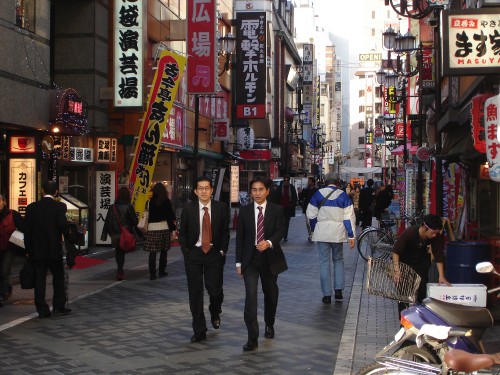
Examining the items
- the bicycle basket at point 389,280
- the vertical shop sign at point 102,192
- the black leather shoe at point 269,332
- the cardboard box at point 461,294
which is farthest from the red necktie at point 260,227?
the vertical shop sign at point 102,192

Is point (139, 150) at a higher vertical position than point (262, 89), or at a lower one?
lower

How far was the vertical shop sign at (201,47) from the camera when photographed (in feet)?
81.0

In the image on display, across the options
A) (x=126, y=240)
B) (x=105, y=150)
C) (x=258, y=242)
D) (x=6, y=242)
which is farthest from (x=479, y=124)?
(x=105, y=150)

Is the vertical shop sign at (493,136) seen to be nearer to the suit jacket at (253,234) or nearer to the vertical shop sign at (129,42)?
the suit jacket at (253,234)

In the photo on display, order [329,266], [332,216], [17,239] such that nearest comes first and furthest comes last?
[17,239] < [329,266] < [332,216]

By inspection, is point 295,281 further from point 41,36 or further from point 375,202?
point 375,202

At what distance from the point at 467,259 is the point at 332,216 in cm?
226

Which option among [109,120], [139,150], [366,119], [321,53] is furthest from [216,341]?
[321,53]

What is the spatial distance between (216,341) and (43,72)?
10613mm

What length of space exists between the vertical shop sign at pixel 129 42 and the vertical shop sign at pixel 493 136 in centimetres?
1299

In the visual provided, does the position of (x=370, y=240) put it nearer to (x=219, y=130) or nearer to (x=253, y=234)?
(x=253, y=234)

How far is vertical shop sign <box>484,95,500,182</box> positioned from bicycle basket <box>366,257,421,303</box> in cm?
157

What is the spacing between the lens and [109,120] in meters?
22.9

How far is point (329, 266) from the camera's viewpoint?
39.7 ft
